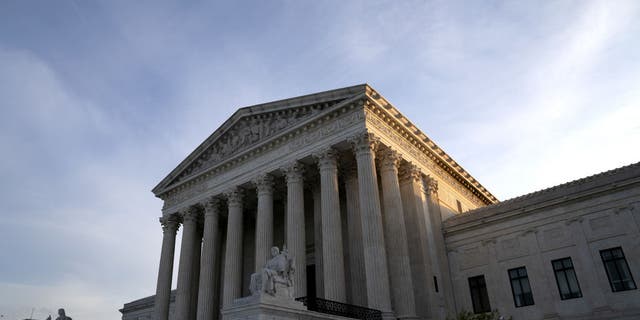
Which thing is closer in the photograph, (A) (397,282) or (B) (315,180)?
(A) (397,282)

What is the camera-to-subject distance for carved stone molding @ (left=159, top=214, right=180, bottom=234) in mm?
36562

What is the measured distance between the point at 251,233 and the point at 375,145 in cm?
1467

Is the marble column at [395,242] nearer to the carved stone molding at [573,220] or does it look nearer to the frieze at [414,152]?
the frieze at [414,152]

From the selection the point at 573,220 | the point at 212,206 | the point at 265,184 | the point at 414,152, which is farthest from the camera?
the point at 212,206

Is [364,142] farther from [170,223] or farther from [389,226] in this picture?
[170,223]

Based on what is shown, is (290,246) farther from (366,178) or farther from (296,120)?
(296,120)

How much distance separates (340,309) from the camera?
21.8m

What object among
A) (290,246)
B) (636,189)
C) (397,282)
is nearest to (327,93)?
(290,246)

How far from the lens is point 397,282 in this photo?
23.6 metres

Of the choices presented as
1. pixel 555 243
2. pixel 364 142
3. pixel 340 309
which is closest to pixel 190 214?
pixel 364 142

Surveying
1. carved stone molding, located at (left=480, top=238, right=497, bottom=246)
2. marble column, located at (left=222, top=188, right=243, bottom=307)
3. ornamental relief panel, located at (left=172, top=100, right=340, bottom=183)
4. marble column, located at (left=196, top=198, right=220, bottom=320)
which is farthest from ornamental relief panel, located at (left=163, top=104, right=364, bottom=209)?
carved stone molding, located at (left=480, top=238, right=497, bottom=246)

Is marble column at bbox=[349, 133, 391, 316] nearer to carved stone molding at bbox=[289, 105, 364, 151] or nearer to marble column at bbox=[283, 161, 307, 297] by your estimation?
carved stone molding at bbox=[289, 105, 364, 151]

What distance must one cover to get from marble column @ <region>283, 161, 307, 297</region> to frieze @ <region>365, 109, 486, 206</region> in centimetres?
524

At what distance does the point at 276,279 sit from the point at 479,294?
49.6 feet
